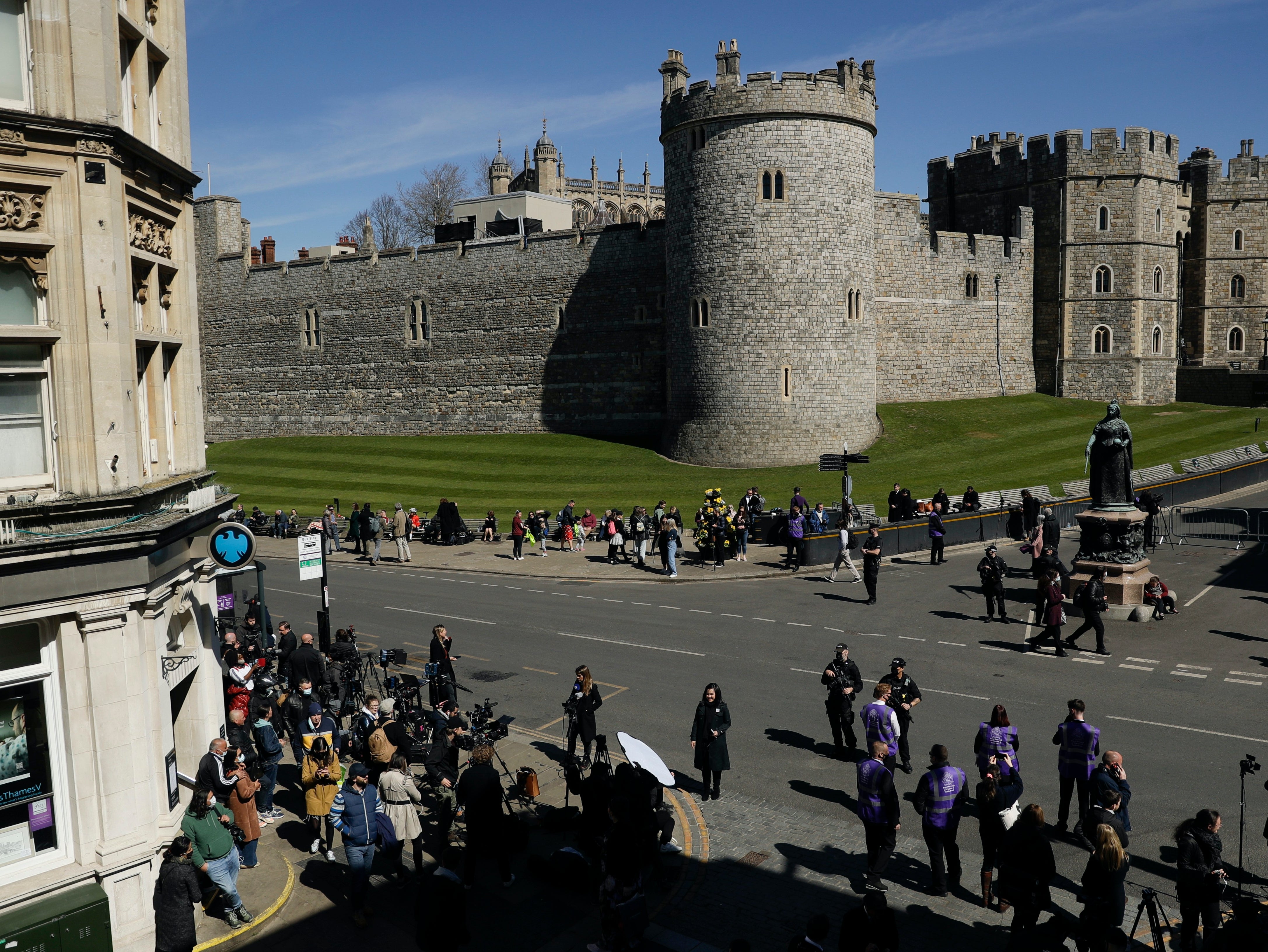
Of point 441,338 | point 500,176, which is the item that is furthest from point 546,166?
point 441,338

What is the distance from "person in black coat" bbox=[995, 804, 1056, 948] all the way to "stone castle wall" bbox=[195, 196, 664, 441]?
131 feet

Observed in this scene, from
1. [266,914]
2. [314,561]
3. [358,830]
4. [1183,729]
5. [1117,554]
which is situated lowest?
[266,914]

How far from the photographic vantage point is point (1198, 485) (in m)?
32.4

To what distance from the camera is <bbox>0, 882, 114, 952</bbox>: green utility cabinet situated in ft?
25.9

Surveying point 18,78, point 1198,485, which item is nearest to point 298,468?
point 1198,485

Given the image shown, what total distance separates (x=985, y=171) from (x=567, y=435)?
27060 mm

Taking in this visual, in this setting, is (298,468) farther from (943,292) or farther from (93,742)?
(93,742)

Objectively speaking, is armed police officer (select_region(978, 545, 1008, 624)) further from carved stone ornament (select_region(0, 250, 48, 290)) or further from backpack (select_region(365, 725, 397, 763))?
carved stone ornament (select_region(0, 250, 48, 290))

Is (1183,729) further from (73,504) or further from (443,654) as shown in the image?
(73,504)

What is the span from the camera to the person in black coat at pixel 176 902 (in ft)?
27.4

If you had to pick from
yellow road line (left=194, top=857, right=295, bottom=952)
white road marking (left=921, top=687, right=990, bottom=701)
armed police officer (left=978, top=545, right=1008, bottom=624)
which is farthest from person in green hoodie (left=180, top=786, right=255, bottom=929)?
armed police officer (left=978, top=545, right=1008, bottom=624)

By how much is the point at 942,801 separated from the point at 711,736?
2.98m

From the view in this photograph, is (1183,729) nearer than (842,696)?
No

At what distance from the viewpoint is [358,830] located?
31.3 feet
